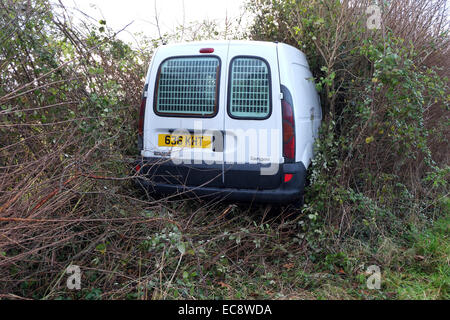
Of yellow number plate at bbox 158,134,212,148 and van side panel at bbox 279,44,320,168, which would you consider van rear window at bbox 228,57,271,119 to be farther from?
yellow number plate at bbox 158,134,212,148

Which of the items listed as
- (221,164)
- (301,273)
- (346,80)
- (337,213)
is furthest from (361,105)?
(301,273)

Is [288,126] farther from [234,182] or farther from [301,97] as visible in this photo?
[234,182]

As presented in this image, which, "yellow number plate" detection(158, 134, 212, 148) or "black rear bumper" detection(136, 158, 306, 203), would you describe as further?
"yellow number plate" detection(158, 134, 212, 148)

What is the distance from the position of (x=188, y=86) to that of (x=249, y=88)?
0.70m

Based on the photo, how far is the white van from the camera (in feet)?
14.0

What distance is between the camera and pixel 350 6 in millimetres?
5340

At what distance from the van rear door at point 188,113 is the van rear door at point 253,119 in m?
→ 0.11

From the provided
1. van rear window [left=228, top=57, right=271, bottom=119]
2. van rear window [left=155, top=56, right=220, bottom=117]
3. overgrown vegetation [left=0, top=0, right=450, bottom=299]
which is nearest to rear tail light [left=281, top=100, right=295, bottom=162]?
van rear window [left=228, top=57, right=271, bottom=119]

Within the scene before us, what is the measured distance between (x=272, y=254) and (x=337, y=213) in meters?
0.98

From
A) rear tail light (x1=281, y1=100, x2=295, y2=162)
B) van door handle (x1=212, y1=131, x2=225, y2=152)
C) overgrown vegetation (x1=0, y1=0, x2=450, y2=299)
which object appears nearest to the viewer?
overgrown vegetation (x1=0, y1=0, x2=450, y2=299)

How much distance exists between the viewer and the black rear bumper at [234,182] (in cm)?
430

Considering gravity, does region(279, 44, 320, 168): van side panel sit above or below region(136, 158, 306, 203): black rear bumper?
above

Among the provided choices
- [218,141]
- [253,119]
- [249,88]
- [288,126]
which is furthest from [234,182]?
[249,88]

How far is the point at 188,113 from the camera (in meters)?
4.52
